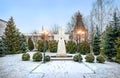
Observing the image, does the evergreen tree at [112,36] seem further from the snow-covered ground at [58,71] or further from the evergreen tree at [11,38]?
the evergreen tree at [11,38]

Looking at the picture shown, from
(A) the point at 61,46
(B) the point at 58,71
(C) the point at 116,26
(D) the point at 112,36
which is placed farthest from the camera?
(A) the point at 61,46

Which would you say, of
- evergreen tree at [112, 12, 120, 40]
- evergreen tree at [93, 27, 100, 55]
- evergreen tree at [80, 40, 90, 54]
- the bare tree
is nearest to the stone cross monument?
evergreen tree at [80, 40, 90, 54]

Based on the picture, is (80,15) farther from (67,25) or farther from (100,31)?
(100,31)

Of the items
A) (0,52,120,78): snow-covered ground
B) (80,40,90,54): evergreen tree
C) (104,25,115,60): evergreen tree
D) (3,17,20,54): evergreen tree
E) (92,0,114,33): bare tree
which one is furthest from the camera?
(92,0,114,33): bare tree

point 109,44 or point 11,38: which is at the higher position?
point 11,38

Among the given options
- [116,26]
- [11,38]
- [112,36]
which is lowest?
[112,36]

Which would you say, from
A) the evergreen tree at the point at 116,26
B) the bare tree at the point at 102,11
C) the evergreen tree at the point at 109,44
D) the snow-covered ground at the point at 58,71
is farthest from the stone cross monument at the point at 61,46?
the bare tree at the point at 102,11

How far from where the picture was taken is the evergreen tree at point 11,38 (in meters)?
27.3

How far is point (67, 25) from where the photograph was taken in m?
45.2

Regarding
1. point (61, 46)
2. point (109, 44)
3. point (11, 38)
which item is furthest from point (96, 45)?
point (11, 38)

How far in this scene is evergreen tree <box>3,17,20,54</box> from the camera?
27266 millimetres

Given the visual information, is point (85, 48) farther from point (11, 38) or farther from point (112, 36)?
point (11, 38)

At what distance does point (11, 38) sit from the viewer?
27.5 meters

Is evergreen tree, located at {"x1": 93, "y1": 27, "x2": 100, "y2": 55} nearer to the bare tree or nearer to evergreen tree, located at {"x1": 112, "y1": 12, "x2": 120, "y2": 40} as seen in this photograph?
the bare tree
